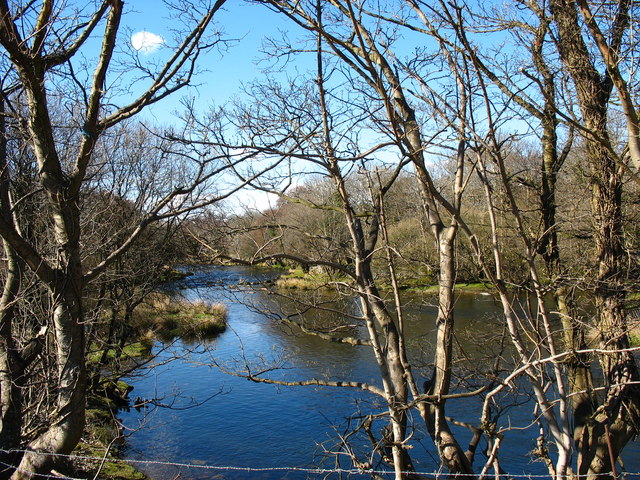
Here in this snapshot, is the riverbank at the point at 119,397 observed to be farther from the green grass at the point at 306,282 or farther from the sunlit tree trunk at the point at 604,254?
the sunlit tree trunk at the point at 604,254

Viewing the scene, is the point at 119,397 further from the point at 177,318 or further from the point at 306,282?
the point at 177,318

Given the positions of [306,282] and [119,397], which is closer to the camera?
[119,397]

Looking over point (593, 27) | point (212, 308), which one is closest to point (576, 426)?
point (593, 27)

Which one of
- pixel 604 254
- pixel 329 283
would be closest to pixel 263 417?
pixel 329 283

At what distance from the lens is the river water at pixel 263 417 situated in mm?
9664

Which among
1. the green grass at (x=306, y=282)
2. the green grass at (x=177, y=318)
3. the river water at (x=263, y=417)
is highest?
the green grass at (x=306, y=282)

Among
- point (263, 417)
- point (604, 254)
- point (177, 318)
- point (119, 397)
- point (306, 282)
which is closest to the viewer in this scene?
point (604, 254)

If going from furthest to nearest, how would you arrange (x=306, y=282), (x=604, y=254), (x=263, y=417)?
1. (x=306, y=282)
2. (x=263, y=417)
3. (x=604, y=254)

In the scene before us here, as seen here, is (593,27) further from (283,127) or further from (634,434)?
(634,434)

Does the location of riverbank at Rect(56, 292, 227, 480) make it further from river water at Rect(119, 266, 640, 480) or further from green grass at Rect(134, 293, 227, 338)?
river water at Rect(119, 266, 640, 480)

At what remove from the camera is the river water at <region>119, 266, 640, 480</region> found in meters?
9.66

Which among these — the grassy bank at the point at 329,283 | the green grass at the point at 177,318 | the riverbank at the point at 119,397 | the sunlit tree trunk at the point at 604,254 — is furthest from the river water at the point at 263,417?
the green grass at the point at 177,318

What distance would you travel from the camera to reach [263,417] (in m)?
12.2

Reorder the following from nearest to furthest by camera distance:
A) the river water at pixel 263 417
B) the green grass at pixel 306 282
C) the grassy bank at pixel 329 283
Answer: the green grass at pixel 306 282, the grassy bank at pixel 329 283, the river water at pixel 263 417
